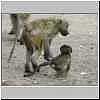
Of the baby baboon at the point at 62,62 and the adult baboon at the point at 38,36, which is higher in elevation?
the adult baboon at the point at 38,36

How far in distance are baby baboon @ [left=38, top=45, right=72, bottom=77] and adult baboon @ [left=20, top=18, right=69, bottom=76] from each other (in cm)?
7

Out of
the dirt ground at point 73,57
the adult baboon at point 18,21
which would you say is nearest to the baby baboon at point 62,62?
the dirt ground at point 73,57

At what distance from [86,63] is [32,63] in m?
0.46

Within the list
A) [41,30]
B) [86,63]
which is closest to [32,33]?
[41,30]

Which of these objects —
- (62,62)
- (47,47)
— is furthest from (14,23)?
(62,62)

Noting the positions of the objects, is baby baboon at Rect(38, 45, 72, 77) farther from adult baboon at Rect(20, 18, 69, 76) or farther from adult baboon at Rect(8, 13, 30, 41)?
adult baboon at Rect(8, 13, 30, 41)

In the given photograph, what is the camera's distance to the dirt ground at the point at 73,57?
6809 millimetres

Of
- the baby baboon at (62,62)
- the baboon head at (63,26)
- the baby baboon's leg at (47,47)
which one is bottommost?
the baby baboon at (62,62)

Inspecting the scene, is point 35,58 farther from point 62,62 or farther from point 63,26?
point 63,26

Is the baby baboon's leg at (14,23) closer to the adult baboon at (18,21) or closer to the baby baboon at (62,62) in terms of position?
the adult baboon at (18,21)

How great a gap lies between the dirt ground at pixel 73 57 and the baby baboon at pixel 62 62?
4cm

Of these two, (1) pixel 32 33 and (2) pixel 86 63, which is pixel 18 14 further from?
(2) pixel 86 63

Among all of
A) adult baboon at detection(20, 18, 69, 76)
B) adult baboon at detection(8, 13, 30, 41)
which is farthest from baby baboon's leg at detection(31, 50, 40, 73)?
adult baboon at detection(8, 13, 30, 41)

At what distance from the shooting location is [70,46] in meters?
6.88
